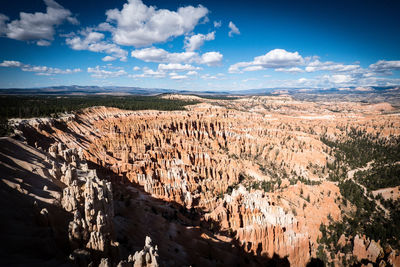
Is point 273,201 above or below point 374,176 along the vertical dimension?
above

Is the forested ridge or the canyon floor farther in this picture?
the forested ridge

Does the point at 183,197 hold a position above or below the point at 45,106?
below

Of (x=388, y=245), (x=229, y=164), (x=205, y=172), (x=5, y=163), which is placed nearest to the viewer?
(x=5, y=163)

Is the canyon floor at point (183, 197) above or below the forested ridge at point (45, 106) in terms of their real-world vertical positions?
below

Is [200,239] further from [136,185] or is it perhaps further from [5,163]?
[5,163]

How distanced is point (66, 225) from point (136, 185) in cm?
2561

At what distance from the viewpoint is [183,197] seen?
38000 millimetres

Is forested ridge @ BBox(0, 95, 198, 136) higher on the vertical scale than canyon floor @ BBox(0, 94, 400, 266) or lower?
higher

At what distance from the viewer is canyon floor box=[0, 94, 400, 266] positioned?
11797mm

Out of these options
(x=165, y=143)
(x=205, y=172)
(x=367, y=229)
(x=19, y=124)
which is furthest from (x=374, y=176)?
(x=19, y=124)

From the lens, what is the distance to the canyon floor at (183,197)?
11797 millimetres

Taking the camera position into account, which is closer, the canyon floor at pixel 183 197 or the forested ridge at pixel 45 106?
the canyon floor at pixel 183 197

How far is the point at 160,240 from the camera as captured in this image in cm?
2153

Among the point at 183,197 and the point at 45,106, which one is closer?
the point at 183,197
